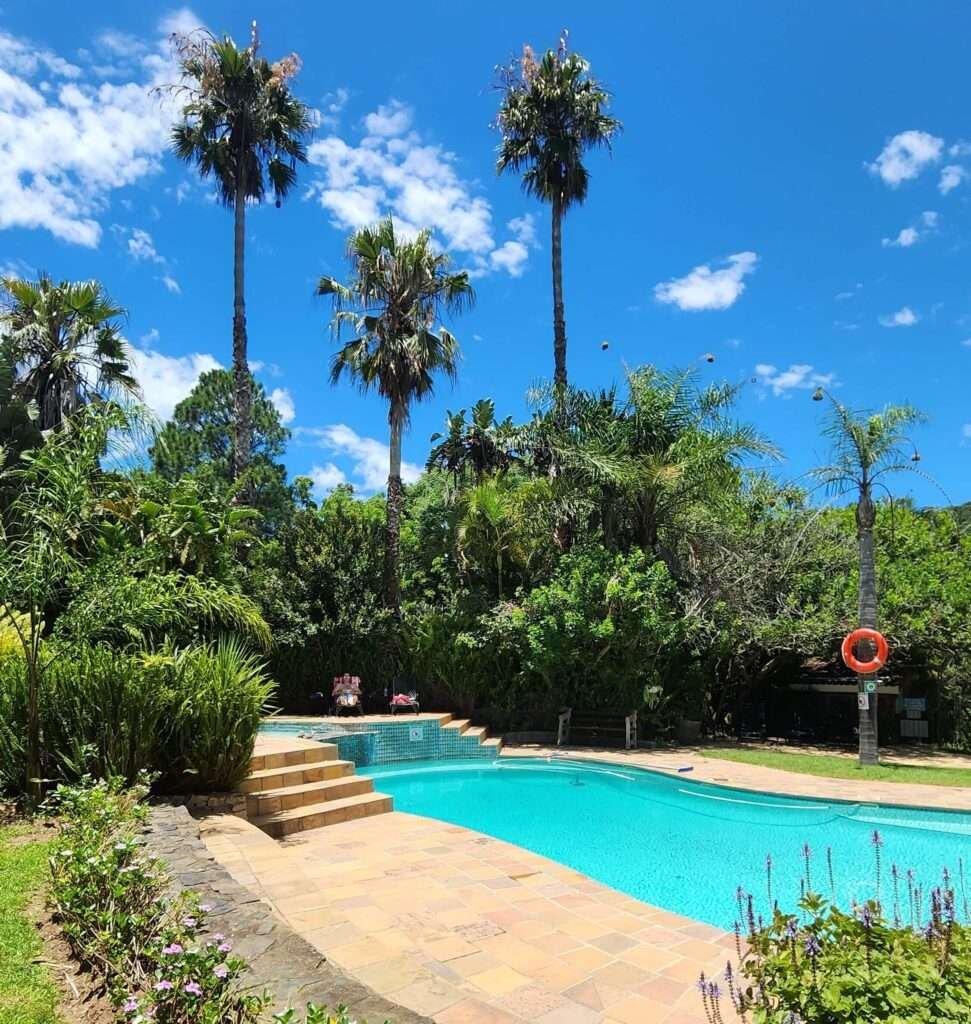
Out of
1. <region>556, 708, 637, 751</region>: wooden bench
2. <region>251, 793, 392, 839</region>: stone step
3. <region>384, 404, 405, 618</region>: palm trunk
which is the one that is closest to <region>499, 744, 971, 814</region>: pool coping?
<region>556, 708, 637, 751</region>: wooden bench

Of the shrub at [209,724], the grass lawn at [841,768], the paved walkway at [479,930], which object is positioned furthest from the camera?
the grass lawn at [841,768]

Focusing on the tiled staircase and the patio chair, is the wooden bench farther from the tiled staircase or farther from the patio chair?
the tiled staircase

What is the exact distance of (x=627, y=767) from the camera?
11734 millimetres

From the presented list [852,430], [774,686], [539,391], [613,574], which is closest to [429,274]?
[539,391]

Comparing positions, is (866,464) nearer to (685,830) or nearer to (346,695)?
(685,830)

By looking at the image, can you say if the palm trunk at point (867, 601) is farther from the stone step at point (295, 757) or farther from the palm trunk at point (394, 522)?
the palm trunk at point (394, 522)

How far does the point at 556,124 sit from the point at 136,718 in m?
18.3

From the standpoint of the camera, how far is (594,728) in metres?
14.4

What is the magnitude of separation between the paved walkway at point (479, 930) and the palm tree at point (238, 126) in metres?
12.8

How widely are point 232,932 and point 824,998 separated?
2.36 m

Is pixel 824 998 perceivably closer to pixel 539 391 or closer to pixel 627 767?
pixel 627 767

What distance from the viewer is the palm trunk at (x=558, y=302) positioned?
1803 centimetres

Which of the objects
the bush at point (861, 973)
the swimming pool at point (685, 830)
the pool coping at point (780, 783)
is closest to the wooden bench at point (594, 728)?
the pool coping at point (780, 783)

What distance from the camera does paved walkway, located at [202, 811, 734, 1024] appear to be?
3.45 metres
